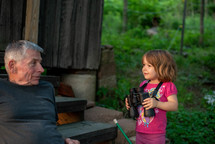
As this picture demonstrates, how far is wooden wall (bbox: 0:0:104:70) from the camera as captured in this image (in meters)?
3.74

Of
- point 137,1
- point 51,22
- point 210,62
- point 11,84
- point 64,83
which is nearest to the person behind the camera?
point 11,84

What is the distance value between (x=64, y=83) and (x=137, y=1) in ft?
39.0

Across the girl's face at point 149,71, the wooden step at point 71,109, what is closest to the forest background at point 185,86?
the wooden step at point 71,109

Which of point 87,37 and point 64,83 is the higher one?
point 87,37

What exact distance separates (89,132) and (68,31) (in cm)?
207

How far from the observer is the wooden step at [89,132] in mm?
2414

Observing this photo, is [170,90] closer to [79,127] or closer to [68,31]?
[79,127]

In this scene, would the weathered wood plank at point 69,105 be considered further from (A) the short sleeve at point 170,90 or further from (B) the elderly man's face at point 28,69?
(A) the short sleeve at point 170,90

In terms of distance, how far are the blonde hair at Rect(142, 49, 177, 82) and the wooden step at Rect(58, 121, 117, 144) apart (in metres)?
0.90

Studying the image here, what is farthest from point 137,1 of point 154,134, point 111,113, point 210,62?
point 154,134

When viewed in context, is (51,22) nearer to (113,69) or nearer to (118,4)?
(113,69)

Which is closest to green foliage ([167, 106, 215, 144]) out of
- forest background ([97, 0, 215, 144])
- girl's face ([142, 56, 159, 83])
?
forest background ([97, 0, 215, 144])

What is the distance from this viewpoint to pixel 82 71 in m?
4.30

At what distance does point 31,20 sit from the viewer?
3258 millimetres
